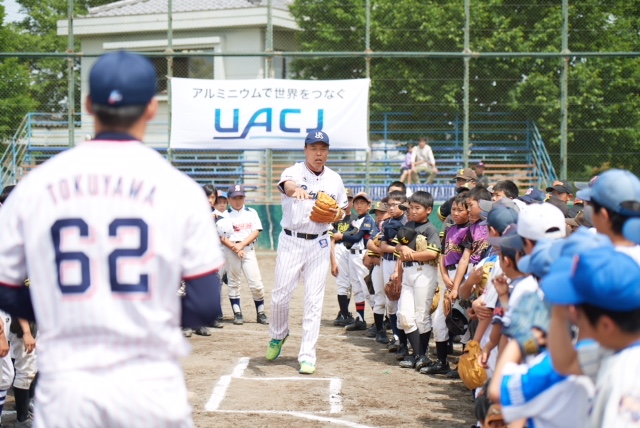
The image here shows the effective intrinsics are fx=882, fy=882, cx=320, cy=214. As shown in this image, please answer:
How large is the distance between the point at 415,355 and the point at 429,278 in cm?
90

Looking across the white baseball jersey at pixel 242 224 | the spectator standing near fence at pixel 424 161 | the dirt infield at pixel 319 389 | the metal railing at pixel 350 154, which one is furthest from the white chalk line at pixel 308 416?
the spectator standing near fence at pixel 424 161

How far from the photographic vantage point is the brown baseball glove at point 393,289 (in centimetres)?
952

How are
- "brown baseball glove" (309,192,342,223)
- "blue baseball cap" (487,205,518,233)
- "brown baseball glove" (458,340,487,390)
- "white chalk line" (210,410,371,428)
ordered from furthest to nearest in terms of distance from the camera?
"brown baseball glove" (309,192,342,223), "white chalk line" (210,410,371,428), "blue baseball cap" (487,205,518,233), "brown baseball glove" (458,340,487,390)

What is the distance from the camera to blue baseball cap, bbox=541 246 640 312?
272 cm

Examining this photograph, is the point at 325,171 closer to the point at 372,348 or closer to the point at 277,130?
the point at 372,348

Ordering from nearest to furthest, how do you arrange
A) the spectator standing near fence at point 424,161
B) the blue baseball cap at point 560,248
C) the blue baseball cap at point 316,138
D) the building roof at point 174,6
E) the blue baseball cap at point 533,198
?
the blue baseball cap at point 560,248 < the blue baseball cap at point 533,198 < the blue baseball cap at point 316,138 < the spectator standing near fence at point 424,161 < the building roof at point 174,6

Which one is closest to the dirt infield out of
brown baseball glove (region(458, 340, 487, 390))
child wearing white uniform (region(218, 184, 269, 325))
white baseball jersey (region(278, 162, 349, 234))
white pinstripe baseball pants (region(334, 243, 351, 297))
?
white pinstripe baseball pants (region(334, 243, 351, 297))

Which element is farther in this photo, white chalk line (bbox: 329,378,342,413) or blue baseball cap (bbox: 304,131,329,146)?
blue baseball cap (bbox: 304,131,329,146)

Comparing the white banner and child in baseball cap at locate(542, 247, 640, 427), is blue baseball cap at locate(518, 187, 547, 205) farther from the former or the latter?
the white banner

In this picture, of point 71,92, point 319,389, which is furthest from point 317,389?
point 71,92

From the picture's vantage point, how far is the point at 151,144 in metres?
22.7

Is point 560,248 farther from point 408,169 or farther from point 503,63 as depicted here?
point 503,63

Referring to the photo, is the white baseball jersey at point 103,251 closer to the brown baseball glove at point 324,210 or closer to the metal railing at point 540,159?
the brown baseball glove at point 324,210

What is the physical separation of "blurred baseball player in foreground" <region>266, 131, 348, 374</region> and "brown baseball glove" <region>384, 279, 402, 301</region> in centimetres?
90
